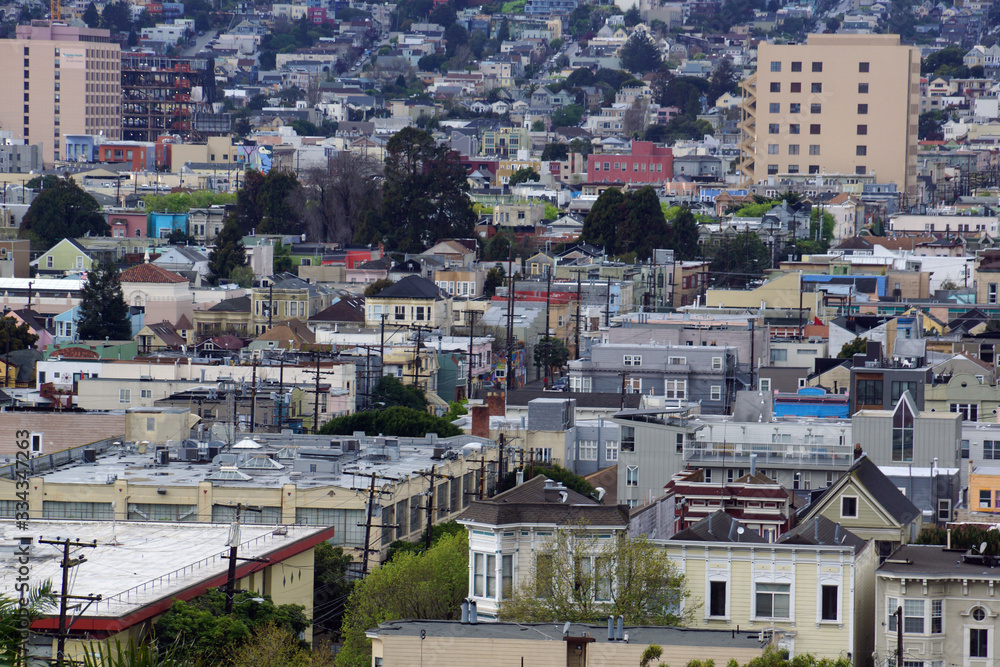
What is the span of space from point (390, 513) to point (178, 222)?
3602 inches

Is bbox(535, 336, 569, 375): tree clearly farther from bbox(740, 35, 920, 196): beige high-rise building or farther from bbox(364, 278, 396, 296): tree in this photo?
bbox(740, 35, 920, 196): beige high-rise building

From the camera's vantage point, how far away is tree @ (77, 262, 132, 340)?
304ft

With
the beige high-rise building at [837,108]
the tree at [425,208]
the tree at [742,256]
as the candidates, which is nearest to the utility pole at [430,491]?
the tree at [742,256]

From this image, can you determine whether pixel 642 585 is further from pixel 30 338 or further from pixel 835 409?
pixel 30 338

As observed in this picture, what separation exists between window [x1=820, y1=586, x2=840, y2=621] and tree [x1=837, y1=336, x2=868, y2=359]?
3938 cm

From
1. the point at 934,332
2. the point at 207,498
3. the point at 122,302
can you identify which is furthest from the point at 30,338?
the point at 207,498

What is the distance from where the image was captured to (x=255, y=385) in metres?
67.8

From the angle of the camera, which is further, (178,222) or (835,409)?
(178,222)

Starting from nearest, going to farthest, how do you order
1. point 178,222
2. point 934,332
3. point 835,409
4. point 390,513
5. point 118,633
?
point 118,633 → point 390,513 → point 835,409 → point 934,332 → point 178,222

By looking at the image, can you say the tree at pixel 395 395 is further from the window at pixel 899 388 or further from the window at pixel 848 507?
the window at pixel 848 507

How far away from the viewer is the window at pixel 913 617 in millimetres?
33781

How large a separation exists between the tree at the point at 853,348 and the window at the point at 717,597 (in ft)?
129

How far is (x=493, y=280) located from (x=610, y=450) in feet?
162

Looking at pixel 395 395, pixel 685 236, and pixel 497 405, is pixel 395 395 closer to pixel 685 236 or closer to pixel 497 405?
pixel 497 405
